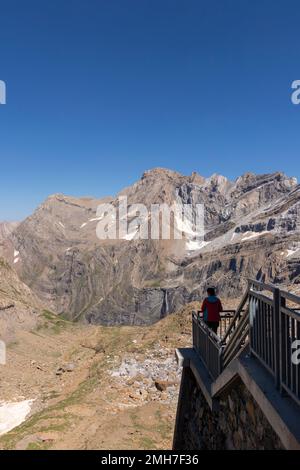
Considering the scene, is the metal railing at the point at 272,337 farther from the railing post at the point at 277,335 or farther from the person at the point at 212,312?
the person at the point at 212,312

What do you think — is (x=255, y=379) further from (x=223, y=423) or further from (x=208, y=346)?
(x=208, y=346)

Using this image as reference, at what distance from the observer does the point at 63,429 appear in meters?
18.8

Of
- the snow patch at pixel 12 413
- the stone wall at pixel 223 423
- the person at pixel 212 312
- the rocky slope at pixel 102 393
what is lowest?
the snow patch at pixel 12 413

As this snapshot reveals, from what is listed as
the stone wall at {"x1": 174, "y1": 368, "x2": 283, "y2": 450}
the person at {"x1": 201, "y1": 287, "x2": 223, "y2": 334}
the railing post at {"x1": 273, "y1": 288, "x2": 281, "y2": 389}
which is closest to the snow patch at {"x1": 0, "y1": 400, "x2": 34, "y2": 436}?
the stone wall at {"x1": 174, "y1": 368, "x2": 283, "y2": 450}

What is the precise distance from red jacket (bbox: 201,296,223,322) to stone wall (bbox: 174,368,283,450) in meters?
1.91

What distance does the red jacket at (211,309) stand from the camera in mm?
10875

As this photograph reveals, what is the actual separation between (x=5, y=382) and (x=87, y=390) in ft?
44.7

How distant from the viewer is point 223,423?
820cm

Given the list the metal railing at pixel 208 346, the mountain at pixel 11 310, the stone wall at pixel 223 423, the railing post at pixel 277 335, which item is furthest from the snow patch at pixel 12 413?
the railing post at pixel 277 335

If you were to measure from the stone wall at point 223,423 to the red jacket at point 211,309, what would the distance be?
1.91 m

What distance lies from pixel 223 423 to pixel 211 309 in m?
3.25

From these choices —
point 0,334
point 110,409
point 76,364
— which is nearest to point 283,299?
point 110,409

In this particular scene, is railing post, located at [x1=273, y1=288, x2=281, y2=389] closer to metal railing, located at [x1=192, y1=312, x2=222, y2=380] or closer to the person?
metal railing, located at [x1=192, y1=312, x2=222, y2=380]
